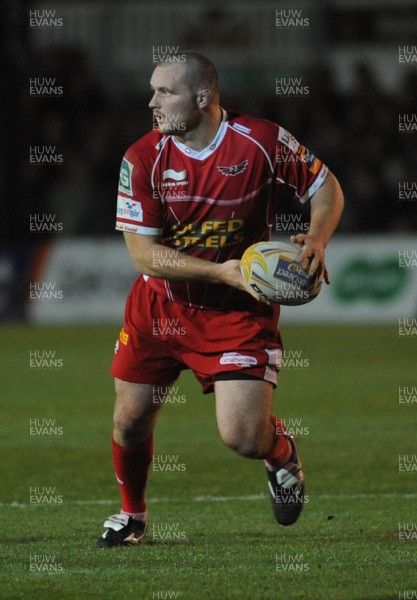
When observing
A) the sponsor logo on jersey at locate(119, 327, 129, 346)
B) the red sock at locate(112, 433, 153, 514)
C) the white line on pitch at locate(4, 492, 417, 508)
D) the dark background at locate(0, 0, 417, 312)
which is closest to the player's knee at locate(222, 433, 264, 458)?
the red sock at locate(112, 433, 153, 514)

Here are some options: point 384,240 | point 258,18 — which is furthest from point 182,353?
point 258,18

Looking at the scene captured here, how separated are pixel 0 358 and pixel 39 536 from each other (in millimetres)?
9662

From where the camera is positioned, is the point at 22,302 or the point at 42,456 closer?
the point at 42,456

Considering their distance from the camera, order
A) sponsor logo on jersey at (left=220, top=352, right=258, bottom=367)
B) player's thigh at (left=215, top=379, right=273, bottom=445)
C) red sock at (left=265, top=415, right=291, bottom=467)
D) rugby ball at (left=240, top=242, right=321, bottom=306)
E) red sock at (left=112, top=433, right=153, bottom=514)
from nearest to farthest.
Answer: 1. rugby ball at (left=240, top=242, right=321, bottom=306)
2. player's thigh at (left=215, top=379, right=273, bottom=445)
3. sponsor logo on jersey at (left=220, top=352, right=258, bottom=367)
4. red sock at (left=265, top=415, right=291, bottom=467)
5. red sock at (left=112, top=433, right=153, bottom=514)

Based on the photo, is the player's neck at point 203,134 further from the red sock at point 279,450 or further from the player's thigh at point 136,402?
the red sock at point 279,450

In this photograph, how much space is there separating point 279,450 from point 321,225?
116cm

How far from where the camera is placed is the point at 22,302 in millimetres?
20734

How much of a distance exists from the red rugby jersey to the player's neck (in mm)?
25

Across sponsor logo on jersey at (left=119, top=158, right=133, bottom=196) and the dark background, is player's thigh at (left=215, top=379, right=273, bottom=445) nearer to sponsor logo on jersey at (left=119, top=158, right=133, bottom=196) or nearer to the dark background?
sponsor logo on jersey at (left=119, top=158, right=133, bottom=196)

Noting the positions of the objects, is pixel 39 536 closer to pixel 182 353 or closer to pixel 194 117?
pixel 182 353

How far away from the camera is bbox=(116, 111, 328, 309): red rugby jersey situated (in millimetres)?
6270

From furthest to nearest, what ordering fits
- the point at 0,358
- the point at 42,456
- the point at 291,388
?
the point at 0,358 → the point at 291,388 → the point at 42,456

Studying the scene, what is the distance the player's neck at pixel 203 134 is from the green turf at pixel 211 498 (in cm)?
193

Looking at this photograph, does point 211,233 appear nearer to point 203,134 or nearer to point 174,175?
point 174,175
